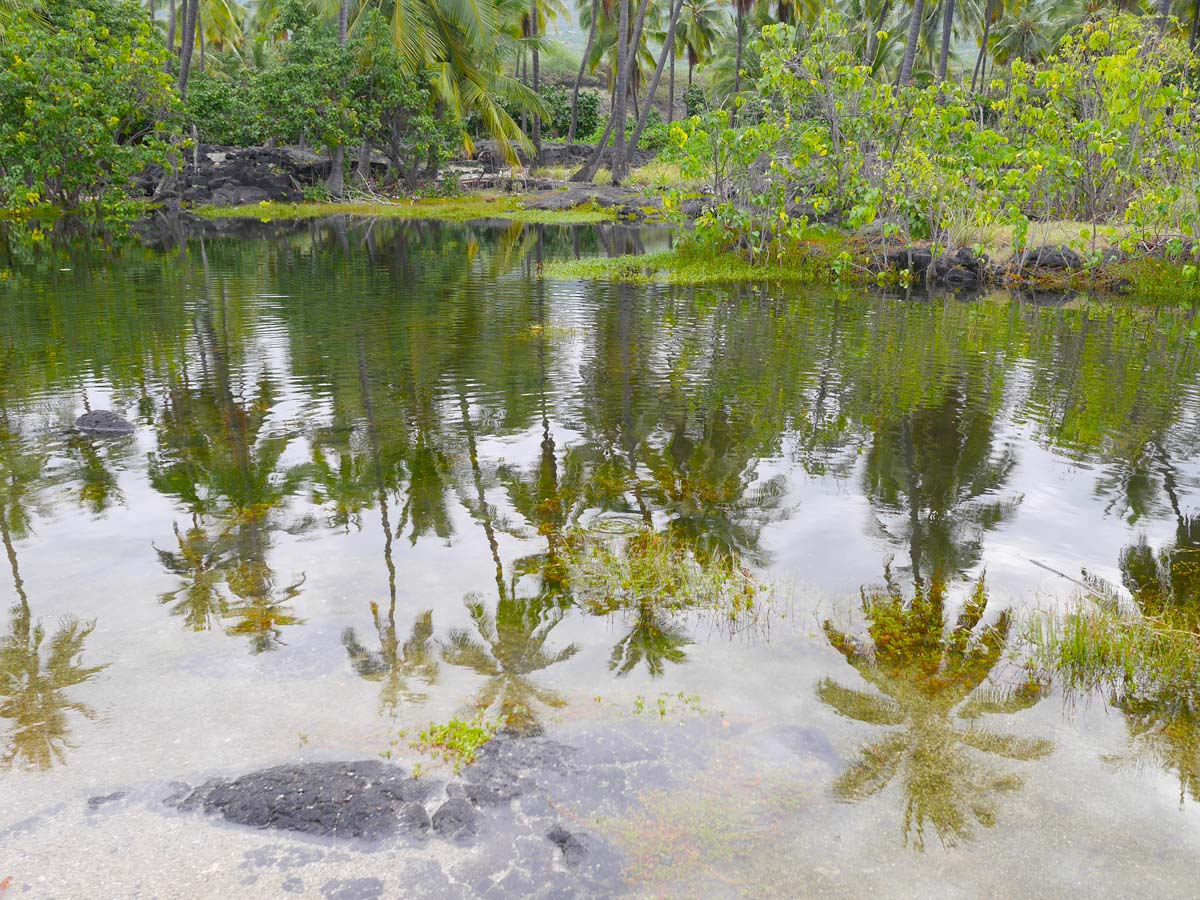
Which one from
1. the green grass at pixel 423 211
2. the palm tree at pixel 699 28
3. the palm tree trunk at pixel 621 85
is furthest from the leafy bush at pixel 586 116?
the green grass at pixel 423 211

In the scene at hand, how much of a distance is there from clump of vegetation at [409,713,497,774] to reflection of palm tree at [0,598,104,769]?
5.39 ft

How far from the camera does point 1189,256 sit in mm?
18609

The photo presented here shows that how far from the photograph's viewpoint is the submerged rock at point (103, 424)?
29.0 ft

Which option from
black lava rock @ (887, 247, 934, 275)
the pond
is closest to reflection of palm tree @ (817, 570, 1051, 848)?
the pond

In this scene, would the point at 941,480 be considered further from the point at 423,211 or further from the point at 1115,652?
the point at 423,211

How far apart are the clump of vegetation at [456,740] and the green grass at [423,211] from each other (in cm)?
3399

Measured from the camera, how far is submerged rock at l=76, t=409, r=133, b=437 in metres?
8.84

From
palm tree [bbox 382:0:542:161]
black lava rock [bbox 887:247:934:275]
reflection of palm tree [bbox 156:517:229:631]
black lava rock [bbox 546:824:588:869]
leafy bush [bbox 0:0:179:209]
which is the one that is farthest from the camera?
palm tree [bbox 382:0:542:161]

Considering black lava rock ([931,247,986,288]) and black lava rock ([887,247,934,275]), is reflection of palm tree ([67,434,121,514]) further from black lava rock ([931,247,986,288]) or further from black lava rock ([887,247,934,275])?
black lava rock ([931,247,986,288])

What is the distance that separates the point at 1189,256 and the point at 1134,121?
314 cm

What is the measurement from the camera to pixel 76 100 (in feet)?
92.3

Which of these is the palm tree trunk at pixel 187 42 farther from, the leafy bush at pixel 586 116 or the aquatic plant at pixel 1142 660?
the aquatic plant at pixel 1142 660

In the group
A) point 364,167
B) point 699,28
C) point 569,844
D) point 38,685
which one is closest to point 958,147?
point 569,844

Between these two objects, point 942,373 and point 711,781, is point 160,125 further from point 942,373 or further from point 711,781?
point 711,781
